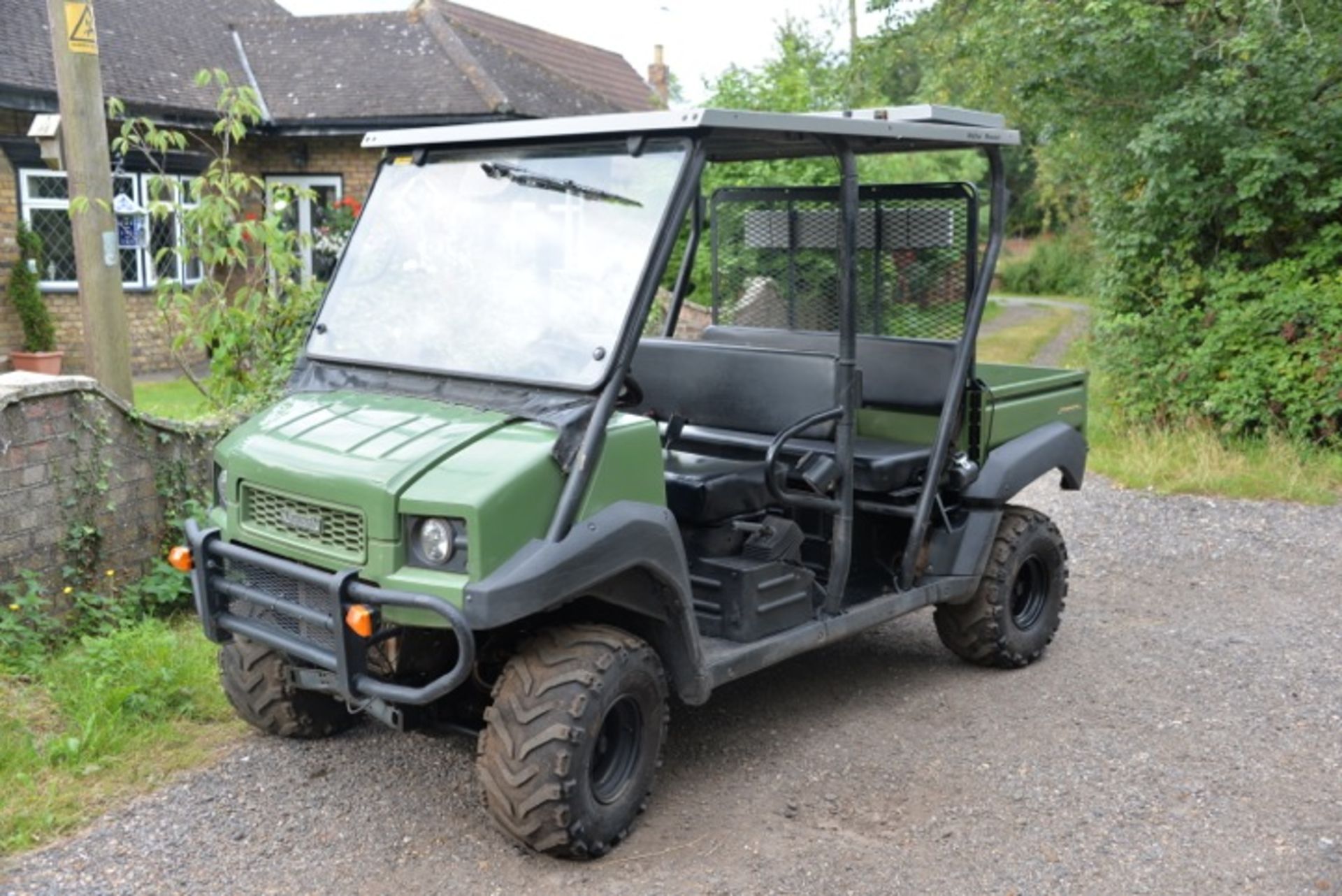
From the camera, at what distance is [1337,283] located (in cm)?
984

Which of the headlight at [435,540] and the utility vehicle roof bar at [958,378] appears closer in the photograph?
the headlight at [435,540]

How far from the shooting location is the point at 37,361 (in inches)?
530

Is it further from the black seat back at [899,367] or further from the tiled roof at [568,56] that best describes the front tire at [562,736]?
the tiled roof at [568,56]

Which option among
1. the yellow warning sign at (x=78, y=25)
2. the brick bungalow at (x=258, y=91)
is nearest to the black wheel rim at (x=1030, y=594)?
the yellow warning sign at (x=78, y=25)

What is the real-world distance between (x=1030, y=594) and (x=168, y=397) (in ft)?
30.5

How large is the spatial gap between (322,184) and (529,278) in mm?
13230

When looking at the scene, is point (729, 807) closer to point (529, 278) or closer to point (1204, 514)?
point (529, 278)

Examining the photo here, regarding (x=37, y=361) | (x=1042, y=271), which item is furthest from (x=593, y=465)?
(x=1042, y=271)

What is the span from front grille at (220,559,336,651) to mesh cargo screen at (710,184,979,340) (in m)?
2.58

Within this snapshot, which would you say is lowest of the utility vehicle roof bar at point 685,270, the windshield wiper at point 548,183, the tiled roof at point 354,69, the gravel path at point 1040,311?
the gravel path at point 1040,311

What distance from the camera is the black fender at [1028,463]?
18.6 feet

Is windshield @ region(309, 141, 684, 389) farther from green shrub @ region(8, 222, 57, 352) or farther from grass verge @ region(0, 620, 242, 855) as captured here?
green shrub @ region(8, 222, 57, 352)

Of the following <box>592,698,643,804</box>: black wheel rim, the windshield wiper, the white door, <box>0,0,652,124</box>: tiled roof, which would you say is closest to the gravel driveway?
<box>592,698,643,804</box>: black wheel rim

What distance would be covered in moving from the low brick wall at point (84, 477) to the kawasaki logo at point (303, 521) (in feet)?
6.16
